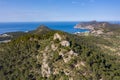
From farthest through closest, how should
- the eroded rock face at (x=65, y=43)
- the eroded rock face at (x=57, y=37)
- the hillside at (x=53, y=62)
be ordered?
1. the eroded rock face at (x=57, y=37)
2. the eroded rock face at (x=65, y=43)
3. the hillside at (x=53, y=62)

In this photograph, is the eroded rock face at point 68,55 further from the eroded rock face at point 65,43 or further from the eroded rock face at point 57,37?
the eroded rock face at point 57,37

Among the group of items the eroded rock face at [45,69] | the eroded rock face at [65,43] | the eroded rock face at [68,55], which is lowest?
the eroded rock face at [45,69]

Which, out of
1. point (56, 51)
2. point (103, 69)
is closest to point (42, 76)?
point (56, 51)

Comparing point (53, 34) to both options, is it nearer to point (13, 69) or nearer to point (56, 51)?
point (56, 51)

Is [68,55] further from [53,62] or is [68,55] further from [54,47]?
[54,47]

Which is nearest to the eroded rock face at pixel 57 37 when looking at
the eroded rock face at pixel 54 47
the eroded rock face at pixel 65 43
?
the eroded rock face at pixel 65 43

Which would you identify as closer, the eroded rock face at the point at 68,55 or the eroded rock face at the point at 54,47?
the eroded rock face at the point at 68,55

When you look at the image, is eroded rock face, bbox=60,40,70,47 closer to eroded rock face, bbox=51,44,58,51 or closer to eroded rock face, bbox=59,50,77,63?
eroded rock face, bbox=51,44,58,51

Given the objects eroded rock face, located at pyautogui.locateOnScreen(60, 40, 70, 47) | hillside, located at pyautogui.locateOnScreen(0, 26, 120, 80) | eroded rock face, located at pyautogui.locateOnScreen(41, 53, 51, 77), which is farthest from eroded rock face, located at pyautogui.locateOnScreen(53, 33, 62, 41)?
eroded rock face, located at pyautogui.locateOnScreen(41, 53, 51, 77)

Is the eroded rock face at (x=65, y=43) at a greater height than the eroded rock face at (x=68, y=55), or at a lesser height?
greater

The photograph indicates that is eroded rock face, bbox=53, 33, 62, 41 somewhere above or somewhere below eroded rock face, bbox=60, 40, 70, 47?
above
